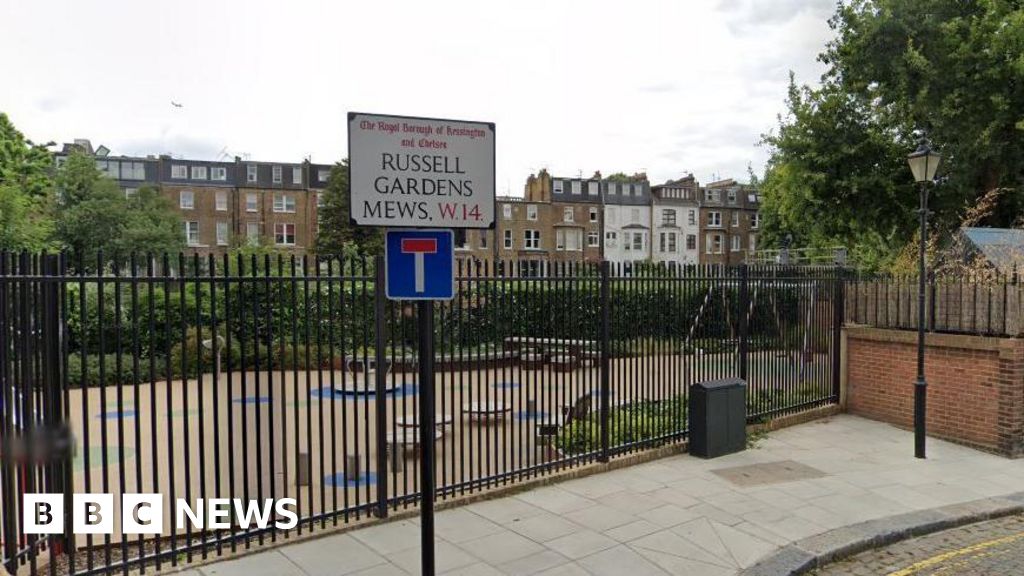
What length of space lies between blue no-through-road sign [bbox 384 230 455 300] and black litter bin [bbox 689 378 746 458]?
539 cm

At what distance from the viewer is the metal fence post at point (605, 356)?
24.3 feet

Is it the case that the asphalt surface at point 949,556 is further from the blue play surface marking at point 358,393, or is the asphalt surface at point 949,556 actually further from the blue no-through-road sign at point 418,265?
the blue no-through-road sign at point 418,265

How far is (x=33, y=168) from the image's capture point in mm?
27031

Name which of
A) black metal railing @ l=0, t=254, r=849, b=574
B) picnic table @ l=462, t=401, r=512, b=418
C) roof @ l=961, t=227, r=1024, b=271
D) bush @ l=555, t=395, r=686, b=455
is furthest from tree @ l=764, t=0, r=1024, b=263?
picnic table @ l=462, t=401, r=512, b=418

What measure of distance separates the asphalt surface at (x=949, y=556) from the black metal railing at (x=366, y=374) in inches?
110

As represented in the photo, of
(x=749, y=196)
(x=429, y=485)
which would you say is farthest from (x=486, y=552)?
(x=749, y=196)

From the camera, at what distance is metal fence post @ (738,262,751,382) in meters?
8.98

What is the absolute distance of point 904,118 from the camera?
17.7 meters

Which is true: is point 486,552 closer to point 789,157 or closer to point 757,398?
point 757,398

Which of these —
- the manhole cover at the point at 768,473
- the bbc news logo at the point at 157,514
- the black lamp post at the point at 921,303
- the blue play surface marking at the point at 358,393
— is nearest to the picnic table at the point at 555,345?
the blue play surface marking at the point at 358,393

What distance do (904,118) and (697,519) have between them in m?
16.1

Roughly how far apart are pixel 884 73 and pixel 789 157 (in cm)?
Answer: 312

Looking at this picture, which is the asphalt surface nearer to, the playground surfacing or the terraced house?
the playground surfacing

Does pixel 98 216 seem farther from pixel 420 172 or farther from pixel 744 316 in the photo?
pixel 420 172
